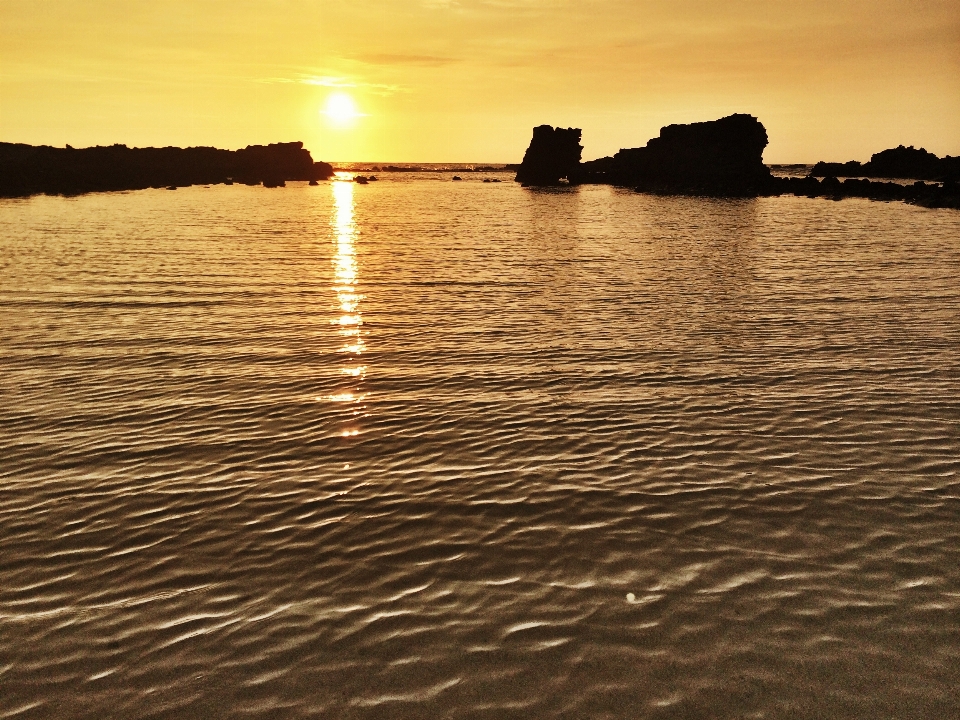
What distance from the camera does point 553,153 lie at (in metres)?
164

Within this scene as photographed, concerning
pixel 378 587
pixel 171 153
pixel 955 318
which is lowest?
pixel 378 587

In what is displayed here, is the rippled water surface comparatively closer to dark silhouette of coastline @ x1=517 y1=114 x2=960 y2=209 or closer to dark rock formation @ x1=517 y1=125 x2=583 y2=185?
dark silhouette of coastline @ x1=517 y1=114 x2=960 y2=209

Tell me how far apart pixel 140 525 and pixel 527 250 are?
3415 centimetres

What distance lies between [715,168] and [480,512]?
141m

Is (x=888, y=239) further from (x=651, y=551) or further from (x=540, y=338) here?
(x=651, y=551)

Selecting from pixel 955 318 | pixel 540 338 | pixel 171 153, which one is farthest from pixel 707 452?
pixel 171 153

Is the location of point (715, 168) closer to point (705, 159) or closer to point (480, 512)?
point (705, 159)

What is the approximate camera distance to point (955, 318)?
2016 centimetres

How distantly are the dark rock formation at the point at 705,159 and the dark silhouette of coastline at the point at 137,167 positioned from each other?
8325 centimetres

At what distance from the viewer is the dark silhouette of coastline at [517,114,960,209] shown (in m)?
96.7

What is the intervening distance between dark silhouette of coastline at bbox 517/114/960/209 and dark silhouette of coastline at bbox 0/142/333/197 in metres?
67.0

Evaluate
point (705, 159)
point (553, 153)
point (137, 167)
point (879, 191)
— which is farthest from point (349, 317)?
point (553, 153)

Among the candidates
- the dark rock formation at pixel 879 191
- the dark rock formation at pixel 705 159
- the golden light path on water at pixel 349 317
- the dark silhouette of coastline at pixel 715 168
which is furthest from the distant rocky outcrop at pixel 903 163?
the golden light path on water at pixel 349 317

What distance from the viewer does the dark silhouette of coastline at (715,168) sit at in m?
96.7
